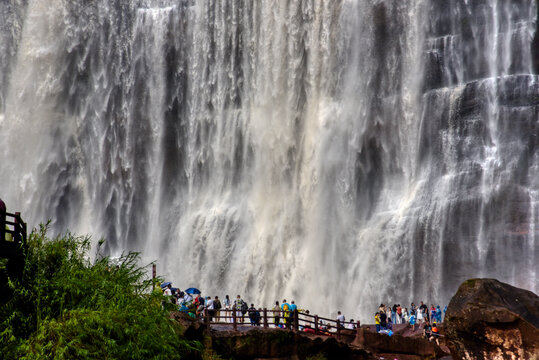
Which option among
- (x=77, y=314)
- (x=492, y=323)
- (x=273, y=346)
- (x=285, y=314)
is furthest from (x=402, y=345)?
(x=77, y=314)

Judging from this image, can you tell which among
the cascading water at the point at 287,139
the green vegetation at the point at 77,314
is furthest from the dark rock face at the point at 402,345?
the cascading water at the point at 287,139

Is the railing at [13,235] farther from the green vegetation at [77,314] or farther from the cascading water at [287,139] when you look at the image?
the cascading water at [287,139]

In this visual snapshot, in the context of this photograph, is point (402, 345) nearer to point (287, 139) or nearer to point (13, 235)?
point (13, 235)

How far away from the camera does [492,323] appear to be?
21.6 metres

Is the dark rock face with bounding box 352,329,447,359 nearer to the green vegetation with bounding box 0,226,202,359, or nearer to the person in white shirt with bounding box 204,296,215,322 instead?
the person in white shirt with bounding box 204,296,215,322

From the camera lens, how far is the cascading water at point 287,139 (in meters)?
40.3

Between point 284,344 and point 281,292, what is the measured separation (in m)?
19.4

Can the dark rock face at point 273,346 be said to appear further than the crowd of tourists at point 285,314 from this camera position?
No

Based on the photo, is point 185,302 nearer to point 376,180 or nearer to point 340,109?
point 376,180

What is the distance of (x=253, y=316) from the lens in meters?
27.6

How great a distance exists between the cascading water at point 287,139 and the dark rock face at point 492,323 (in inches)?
619

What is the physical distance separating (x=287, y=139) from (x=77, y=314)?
104ft

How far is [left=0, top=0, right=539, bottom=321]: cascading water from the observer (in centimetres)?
4034

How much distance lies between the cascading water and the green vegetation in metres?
21.7
